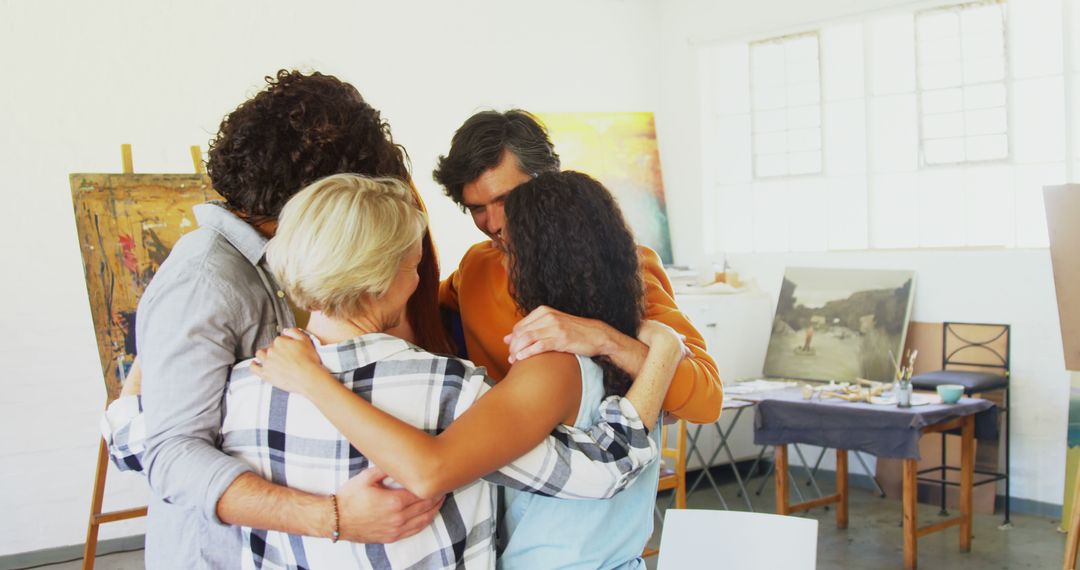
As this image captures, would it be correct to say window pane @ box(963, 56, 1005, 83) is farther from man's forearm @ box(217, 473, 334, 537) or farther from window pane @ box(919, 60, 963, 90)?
man's forearm @ box(217, 473, 334, 537)

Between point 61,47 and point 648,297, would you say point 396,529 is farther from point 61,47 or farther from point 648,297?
point 61,47

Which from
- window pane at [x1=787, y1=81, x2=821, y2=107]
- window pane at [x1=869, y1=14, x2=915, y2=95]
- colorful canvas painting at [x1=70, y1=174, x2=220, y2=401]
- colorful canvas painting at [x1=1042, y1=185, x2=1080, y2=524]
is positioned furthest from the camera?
window pane at [x1=787, y1=81, x2=821, y2=107]

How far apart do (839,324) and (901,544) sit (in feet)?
5.35

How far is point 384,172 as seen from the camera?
5.89 ft

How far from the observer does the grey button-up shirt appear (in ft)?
4.97

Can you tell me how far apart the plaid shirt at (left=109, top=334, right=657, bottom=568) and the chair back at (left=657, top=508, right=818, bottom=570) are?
0.96m

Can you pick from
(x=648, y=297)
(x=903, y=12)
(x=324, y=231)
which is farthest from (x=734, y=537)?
(x=903, y=12)

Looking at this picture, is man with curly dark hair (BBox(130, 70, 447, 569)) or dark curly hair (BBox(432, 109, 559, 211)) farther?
dark curly hair (BBox(432, 109, 559, 211))

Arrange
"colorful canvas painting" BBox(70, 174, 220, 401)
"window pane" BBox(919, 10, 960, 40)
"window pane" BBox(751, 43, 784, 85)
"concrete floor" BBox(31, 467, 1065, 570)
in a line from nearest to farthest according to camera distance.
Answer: "colorful canvas painting" BBox(70, 174, 220, 401) → "concrete floor" BBox(31, 467, 1065, 570) → "window pane" BBox(919, 10, 960, 40) → "window pane" BBox(751, 43, 784, 85)

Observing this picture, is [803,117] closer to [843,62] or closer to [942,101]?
[843,62]

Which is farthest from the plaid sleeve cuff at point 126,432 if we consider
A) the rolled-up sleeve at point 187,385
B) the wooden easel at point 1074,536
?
the wooden easel at point 1074,536

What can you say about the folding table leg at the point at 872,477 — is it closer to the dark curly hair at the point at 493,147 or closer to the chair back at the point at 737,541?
the chair back at the point at 737,541

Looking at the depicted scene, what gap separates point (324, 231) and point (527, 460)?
0.46 m

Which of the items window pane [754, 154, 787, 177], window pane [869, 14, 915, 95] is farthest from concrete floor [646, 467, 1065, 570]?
window pane [869, 14, 915, 95]
